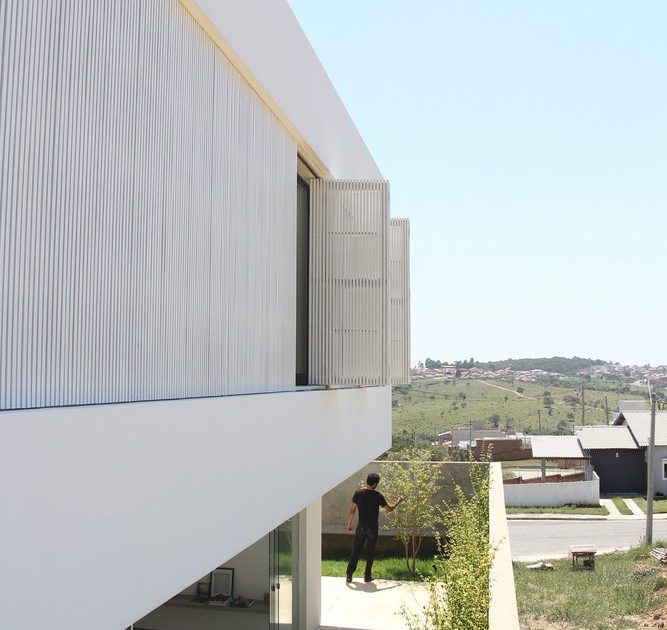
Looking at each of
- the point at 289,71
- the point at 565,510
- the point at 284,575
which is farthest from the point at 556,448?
the point at 289,71

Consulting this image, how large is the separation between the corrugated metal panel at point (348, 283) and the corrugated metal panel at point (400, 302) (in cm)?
246

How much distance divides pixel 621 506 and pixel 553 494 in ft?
10.8

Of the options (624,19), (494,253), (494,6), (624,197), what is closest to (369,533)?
(494,6)

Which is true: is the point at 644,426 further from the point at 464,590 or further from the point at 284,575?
the point at 464,590

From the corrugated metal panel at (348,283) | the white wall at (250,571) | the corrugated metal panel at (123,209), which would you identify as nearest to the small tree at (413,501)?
the white wall at (250,571)

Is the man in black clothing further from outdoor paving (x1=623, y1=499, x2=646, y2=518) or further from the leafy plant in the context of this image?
outdoor paving (x1=623, y1=499, x2=646, y2=518)

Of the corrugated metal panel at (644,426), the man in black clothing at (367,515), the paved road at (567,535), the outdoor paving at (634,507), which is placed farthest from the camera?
the corrugated metal panel at (644,426)

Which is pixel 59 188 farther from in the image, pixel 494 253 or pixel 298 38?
pixel 494 253

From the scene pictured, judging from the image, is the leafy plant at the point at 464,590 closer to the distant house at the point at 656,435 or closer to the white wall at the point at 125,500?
the white wall at the point at 125,500

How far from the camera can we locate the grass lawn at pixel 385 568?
1326 cm

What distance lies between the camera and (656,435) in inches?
1769

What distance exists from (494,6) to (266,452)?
17.6m

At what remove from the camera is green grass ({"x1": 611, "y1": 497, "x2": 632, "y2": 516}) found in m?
35.8

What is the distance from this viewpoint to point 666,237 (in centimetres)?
8688
